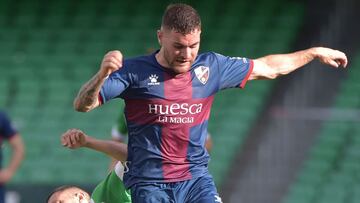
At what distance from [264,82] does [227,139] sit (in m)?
1.10

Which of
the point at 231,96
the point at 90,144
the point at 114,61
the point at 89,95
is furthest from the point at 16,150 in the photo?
the point at 231,96

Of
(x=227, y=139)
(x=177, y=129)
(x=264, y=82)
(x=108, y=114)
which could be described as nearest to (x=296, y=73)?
(x=264, y=82)

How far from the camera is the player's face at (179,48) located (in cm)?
621

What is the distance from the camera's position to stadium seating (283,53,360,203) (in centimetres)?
1360

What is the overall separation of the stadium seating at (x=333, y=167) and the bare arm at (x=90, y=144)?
663 cm

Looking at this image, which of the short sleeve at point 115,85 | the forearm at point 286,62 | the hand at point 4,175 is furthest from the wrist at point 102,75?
the hand at point 4,175

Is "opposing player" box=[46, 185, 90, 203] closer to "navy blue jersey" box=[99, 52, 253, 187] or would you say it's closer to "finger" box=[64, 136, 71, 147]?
"finger" box=[64, 136, 71, 147]

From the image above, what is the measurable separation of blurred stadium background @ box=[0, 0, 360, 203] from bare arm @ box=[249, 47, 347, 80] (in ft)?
21.1

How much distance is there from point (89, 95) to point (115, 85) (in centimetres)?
24

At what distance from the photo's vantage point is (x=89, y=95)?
19.9 feet

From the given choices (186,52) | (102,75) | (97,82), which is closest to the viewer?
(102,75)

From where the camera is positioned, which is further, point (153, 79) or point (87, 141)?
point (87, 141)

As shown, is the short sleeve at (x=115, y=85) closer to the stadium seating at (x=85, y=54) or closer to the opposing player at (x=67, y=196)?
the opposing player at (x=67, y=196)

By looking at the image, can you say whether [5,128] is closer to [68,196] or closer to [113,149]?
[113,149]
